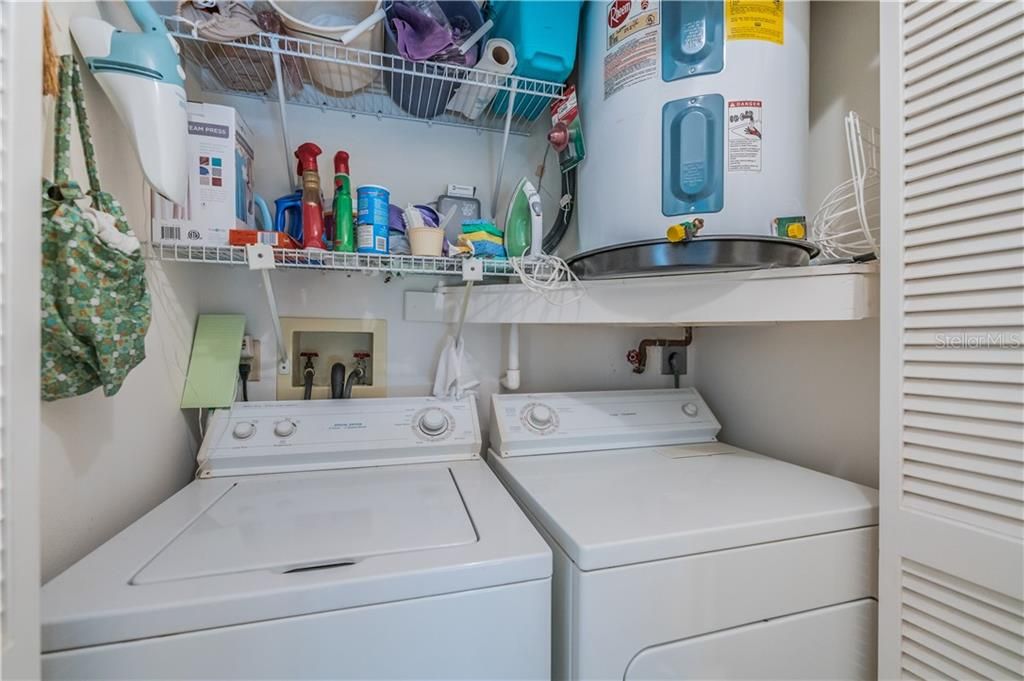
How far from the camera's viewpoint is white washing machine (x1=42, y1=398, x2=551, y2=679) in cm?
64

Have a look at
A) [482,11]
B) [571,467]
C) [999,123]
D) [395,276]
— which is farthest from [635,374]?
[482,11]

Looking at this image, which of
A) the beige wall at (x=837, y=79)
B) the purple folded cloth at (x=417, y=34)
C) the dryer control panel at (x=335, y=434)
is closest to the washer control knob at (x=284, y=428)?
the dryer control panel at (x=335, y=434)

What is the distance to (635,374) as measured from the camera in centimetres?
183

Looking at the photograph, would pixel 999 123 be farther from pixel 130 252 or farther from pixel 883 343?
pixel 130 252

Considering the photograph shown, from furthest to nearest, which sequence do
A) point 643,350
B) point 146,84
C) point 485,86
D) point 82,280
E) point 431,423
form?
point 643,350 < point 431,423 < point 485,86 < point 146,84 < point 82,280

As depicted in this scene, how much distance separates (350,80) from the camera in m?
1.33

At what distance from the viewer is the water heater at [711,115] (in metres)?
1.02

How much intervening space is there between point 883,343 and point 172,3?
189 cm

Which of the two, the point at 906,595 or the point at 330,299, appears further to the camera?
the point at 330,299

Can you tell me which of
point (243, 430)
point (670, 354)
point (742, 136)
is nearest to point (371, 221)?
point (243, 430)

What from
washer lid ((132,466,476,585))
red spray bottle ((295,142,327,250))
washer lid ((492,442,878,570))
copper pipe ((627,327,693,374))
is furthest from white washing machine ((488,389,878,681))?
red spray bottle ((295,142,327,250))

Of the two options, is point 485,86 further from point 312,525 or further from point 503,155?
point 312,525

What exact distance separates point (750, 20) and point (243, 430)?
1.73m

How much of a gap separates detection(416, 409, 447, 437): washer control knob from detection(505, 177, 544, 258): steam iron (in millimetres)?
577
